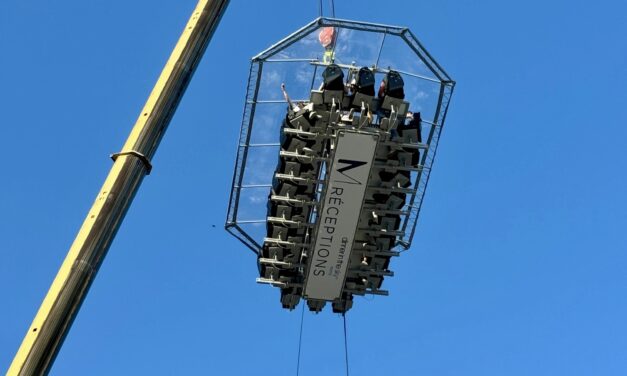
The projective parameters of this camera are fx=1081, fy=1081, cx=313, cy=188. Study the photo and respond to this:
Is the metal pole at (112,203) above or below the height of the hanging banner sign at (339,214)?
below

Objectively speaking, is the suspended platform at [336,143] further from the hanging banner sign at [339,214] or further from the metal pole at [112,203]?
the metal pole at [112,203]

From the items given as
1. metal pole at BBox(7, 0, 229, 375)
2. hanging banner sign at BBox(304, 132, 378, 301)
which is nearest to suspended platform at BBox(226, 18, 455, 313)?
hanging banner sign at BBox(304, 132, 378, 301)

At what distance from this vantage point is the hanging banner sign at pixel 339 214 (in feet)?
103

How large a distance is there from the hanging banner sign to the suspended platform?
0.10ft

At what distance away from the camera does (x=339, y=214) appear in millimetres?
32719

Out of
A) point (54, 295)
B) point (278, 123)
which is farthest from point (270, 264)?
point (54, 295)

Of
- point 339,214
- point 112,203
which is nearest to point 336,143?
point 339,214

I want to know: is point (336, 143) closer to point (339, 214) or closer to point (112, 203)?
point (339, 214)

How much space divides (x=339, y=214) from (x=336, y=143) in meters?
2.52

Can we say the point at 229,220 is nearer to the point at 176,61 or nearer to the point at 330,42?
the point at 330,42

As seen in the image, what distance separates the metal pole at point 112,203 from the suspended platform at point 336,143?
800cm

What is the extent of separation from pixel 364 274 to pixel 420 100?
594 centimetres

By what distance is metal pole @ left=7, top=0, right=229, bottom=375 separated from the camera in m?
18.8

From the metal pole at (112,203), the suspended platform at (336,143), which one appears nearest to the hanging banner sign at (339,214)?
the suspended platform at (336,143)
